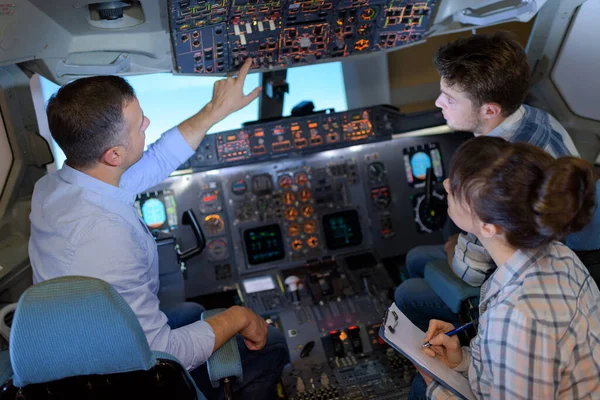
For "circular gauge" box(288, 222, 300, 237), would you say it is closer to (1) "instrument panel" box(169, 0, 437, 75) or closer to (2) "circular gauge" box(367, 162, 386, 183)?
(2) "circular gauge" box(367, 162, 386, 183)

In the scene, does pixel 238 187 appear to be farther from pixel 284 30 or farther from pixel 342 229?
pixel 284 30

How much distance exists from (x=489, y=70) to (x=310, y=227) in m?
1.90

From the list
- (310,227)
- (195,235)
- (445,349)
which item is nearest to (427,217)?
(310,227)

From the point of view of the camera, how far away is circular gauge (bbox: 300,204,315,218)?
12.7 feet

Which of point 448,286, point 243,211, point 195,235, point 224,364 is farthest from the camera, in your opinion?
point 243,211

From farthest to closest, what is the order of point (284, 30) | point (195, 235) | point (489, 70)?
point (195, 235), point (284, 30), point (489, 70)

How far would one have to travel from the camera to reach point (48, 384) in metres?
1.46

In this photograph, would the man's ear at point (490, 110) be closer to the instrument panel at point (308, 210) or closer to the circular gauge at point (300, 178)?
the instrument panel at point (308, 210)

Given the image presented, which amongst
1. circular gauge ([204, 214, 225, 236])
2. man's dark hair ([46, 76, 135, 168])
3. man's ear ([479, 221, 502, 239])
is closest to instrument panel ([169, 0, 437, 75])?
man's dark hair ([46, 76, 135, 168])

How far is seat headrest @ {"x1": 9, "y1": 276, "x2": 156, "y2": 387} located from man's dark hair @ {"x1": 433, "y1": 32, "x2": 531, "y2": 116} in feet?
5.09

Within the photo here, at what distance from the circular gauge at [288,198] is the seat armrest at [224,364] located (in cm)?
196

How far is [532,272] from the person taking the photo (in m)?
1.46

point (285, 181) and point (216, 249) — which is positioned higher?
point (285, 181)

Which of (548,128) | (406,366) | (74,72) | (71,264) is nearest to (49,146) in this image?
(74,72)
